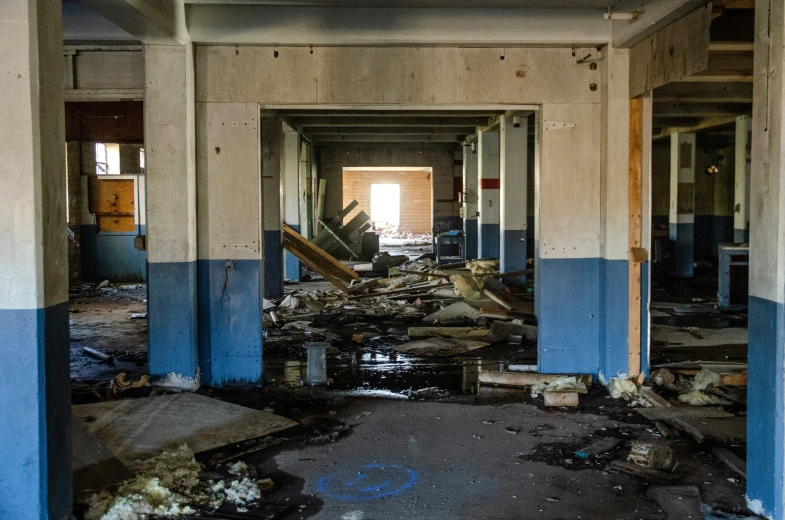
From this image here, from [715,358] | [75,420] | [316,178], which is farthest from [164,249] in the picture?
[316,178]

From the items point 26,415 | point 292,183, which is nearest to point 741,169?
point 292,183

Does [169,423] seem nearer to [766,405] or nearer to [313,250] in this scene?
[766,405]

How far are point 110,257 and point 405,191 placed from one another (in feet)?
66.4

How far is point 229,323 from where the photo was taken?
6.73m

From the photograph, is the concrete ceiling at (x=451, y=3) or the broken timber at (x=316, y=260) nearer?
the concrete ceiling at (x=451, y=3)

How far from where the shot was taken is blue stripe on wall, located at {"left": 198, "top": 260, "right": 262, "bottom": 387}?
6.70 meters

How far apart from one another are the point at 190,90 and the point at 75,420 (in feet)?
10.4

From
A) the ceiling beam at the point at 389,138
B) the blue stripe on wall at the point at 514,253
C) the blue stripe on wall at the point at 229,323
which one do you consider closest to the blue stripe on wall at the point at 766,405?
the blue stripe on wall at the point at 229,323

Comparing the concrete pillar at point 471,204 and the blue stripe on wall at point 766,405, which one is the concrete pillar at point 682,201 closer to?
the concrete pillar at point 471,204

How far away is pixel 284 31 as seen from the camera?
20.7 feet

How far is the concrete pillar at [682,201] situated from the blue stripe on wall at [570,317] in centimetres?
1038

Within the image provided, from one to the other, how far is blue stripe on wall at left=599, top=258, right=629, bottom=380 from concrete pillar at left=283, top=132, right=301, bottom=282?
10.2 m

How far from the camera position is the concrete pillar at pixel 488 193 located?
15.3 meters

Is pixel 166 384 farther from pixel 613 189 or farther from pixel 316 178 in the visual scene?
pixel 316 178
